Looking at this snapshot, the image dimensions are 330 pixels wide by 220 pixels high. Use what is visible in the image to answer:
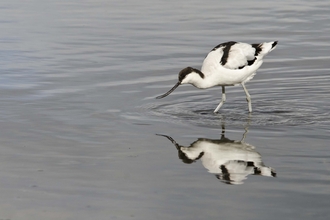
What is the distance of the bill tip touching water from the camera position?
10.7 meters

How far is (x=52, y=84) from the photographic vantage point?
41.4ft

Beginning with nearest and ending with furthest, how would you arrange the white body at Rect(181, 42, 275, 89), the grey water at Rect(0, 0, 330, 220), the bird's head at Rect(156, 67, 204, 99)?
the grey water at Rect(0, 0, 330, 220) < the bird's head at Rect(156, 67, 204, 99) < the white body at Rect(181, 42, 275, 89)

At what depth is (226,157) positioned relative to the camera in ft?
27.5

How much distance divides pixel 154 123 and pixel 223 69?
141 cm

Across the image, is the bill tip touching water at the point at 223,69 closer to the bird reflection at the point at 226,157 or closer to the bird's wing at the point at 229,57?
the bird's wing at the point at 229,57

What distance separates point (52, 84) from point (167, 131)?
141 inches

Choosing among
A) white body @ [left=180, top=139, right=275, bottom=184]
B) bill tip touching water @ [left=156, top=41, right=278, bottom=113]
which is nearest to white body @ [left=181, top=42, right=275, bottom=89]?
bill tip touching water @ [left=156, top=41, right=278, bottom=113]

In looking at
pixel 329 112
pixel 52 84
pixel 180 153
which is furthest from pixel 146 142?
pixel 52 84

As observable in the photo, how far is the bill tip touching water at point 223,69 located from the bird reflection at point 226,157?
144 cm

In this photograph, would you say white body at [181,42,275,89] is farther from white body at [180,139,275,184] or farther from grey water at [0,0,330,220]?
white body at [180,139,275,184]

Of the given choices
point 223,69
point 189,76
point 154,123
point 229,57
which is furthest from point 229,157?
point 229,57

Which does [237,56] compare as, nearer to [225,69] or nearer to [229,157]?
[225,69]

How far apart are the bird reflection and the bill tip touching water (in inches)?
56.7

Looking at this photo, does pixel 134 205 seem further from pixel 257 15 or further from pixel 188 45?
pixel 257 15
